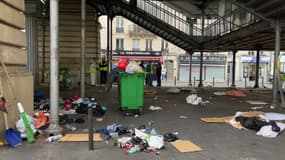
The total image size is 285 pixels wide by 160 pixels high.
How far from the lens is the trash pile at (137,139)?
5423 millimetres

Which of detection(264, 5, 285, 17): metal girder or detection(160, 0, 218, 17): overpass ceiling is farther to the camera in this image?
detection(160, 0, 218, 17): overpass ceiling

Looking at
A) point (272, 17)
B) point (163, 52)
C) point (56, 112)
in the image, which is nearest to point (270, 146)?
point (56, 112)

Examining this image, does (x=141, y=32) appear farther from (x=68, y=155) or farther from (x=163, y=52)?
(x=68, y=155)

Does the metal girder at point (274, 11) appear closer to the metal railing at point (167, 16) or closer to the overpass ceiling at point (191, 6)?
the overpass ceiling at point (191, 6)

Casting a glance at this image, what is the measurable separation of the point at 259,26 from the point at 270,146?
811 cm

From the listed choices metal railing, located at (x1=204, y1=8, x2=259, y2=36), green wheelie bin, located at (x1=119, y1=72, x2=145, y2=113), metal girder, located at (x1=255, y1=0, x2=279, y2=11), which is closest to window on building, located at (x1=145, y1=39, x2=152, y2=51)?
metal railing, located at (x1=204, y1=8, x2=259, y2=36)

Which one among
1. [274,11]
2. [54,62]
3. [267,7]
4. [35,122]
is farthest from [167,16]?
[35,122]

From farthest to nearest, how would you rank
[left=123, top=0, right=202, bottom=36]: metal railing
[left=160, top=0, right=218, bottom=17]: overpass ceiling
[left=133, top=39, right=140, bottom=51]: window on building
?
[left=133, top=39, right=140, bottom=51]: window on building < [left=160, top=0, right=218, bottom=17]: overpass ceiling < [left=123, top=0, right=202, bottom=36]: metal railing

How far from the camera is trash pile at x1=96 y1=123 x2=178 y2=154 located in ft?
17.8

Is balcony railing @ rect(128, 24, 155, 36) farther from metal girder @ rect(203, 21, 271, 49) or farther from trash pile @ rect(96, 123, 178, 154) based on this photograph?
trash pile @ rect(96, 123, 178, 154)

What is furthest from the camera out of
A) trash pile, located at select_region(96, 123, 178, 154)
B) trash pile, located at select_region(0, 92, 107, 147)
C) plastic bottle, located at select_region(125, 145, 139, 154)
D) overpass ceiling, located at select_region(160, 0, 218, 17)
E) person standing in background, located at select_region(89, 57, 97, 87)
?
overpass ceiling, located at select_region(160, 0, 218, 17)

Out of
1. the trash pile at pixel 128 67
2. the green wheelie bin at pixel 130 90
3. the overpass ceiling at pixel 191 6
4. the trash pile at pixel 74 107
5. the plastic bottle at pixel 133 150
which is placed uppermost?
the overpass ceiling at pixel 191 6

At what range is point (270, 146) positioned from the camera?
586 cm

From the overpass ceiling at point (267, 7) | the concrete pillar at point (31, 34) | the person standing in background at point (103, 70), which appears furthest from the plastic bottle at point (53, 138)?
A: the person standing in background at point (103, 70)
